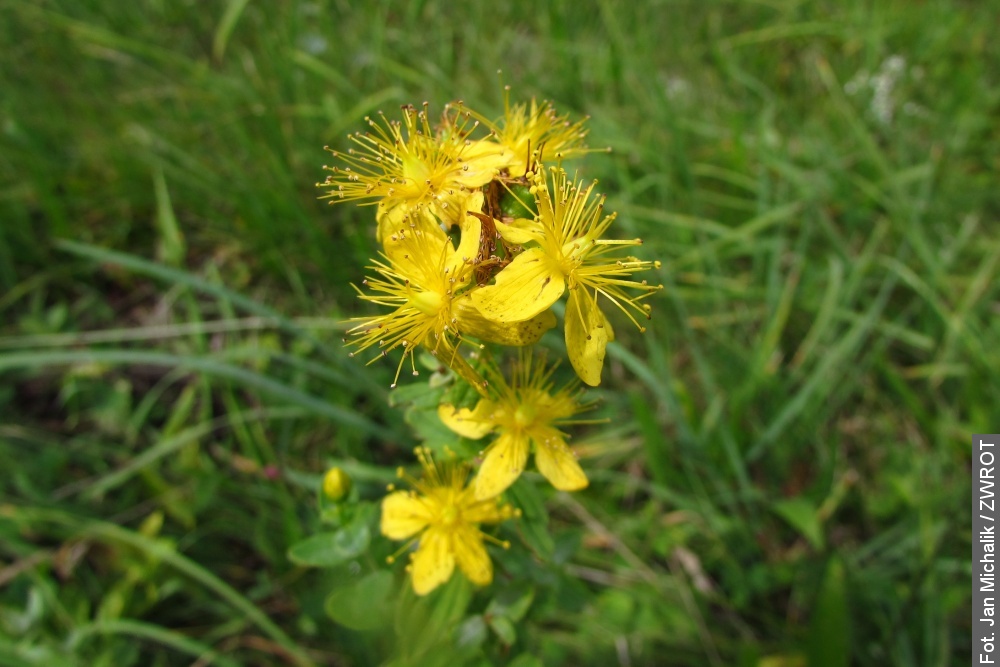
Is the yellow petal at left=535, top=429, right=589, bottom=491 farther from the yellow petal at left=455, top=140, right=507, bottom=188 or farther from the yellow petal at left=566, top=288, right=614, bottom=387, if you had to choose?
the yellow petal at left=455, top=140, right=507, bottom=188

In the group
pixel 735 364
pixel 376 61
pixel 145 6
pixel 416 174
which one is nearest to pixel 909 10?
pixel 735 364

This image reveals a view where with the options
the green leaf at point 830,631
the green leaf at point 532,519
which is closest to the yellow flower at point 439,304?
the green leaf at point 532,519

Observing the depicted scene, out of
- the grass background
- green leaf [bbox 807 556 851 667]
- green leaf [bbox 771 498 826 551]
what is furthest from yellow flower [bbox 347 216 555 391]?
green leaf [bbox 771 498 826 551]

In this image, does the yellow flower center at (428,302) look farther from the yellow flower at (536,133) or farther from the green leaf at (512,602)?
the green leaf at (512,602)

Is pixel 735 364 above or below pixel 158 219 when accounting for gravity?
below

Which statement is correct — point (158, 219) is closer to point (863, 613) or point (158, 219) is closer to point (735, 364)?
point (735, 364)

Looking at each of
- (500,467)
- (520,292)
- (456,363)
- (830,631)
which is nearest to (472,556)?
(500,467)
